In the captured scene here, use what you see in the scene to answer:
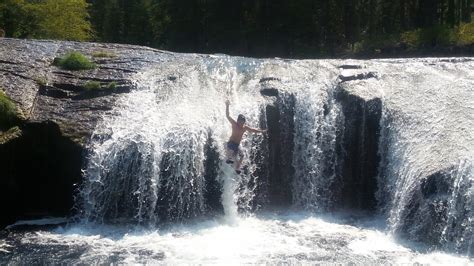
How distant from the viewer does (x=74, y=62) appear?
→ 20.2 metres

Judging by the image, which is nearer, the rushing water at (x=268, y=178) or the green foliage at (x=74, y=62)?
the rushing water at (x=268, y=178)

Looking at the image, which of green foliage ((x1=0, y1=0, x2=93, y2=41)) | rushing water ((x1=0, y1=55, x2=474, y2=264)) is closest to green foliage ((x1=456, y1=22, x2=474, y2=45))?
rushing water ((x1=0, y1=55, x2=474, y2=264))

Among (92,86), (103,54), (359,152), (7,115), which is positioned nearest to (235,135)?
(359,152)

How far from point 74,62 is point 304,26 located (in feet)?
97.5

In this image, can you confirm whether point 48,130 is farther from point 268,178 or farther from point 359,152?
point 359,152

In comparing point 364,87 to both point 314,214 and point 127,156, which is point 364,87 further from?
point 127,156

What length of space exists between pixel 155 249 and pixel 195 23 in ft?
130

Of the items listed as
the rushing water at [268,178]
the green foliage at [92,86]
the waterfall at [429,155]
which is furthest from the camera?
the green foliage at [92,86]

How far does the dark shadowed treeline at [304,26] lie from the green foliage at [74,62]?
17.3 metres

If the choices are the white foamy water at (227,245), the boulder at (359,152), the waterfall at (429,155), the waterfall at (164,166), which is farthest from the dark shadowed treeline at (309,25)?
the white foamy water at (227,245)

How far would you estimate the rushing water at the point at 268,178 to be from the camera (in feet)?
45.9

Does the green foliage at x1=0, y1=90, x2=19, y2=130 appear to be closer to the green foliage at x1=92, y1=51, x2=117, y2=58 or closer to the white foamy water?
the white foamy water

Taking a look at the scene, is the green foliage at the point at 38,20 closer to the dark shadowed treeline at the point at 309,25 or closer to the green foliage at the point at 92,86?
the dark shadowed treeline at the point at 309,25

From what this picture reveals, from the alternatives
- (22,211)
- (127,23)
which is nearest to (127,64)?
(22,211)
